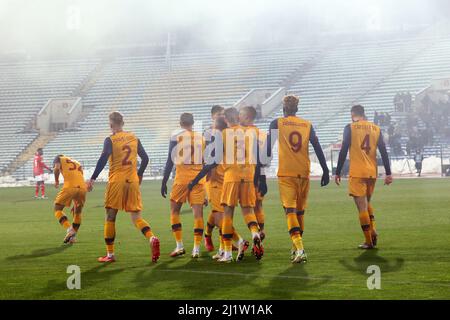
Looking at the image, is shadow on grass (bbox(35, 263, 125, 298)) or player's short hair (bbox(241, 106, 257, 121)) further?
player's short hair (bbox(241, 106, 257, 121))

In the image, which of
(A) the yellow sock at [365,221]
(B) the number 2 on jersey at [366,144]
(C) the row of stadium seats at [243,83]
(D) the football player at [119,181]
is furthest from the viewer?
(C) the row of stadium seats at [243,83]

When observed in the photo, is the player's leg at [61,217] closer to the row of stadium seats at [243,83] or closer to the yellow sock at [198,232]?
the yellow sock at [198,232]

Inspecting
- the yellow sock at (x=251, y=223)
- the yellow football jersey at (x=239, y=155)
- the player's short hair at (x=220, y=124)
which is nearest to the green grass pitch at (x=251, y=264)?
the yellow sock at (x=251, y=223)

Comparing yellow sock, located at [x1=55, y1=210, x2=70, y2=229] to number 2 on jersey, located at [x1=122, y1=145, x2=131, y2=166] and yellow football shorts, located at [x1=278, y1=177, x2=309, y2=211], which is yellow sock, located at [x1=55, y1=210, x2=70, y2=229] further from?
yellow football shorts, located at [x1=278, y1=177, x2=309, y2=211]

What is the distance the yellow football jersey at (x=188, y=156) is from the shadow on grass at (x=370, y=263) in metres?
2.08

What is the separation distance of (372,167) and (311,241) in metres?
1.54

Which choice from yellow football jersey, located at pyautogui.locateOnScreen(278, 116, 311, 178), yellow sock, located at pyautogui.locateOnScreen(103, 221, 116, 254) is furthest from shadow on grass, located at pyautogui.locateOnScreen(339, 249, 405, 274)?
yellow sock, located at pyautogui.locateOnScreen(103, 221, 116, 254)

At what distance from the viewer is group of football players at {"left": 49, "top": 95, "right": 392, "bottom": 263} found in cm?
908

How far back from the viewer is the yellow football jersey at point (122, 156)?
31.4 feet

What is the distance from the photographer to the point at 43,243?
39.6 ft

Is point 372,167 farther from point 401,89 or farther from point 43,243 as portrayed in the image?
point 401,89

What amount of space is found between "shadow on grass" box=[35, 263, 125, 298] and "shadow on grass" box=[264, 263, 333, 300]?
1.64m

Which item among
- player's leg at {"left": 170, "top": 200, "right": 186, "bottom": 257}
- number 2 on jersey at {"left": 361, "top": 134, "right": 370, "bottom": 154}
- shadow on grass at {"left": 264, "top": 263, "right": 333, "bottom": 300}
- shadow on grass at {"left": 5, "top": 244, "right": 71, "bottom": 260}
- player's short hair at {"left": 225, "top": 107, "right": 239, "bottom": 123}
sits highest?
player's short hair at {"left": 225, "top": 107, "right": 239, "bottom": 123}
